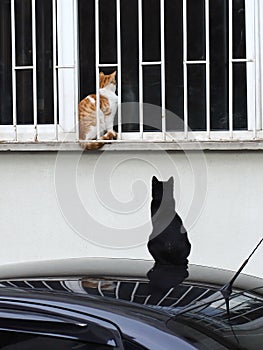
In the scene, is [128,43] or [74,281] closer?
[74,281]

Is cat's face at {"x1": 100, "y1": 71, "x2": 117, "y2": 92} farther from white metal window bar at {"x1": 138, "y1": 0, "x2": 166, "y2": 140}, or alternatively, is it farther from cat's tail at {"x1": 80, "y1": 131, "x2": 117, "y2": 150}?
cat's tail at {"x1": 80, "y1": 131, "x2": 117, "y2": 150}

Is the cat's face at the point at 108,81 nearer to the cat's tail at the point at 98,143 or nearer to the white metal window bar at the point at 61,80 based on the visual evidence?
the white metal window bar at the point at 61,80

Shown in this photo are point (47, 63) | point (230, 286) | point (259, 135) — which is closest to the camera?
point (230, 286)

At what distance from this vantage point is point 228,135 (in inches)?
237

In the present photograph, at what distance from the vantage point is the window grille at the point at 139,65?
19.9 feet

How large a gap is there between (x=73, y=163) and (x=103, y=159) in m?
0.22

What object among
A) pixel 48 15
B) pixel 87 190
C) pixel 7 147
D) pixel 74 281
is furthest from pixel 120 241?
pixel 74 281

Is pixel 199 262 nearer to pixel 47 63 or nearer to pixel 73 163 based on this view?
pixel 73 163

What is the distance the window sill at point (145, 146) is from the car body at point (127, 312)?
2.88 meters

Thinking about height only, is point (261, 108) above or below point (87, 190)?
above

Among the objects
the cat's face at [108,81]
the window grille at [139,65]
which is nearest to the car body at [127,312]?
the window grille at [139,65]

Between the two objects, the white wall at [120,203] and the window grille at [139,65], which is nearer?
the white wall at [120,203]

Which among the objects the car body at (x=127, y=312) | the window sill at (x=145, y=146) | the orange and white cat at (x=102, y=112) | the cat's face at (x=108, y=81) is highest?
the cat's face at (x=108, y=81)

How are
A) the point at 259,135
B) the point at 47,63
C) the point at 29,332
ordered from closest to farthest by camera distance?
1. the point at 29,332
2. the point at 259,135
3. the point at 47,63
